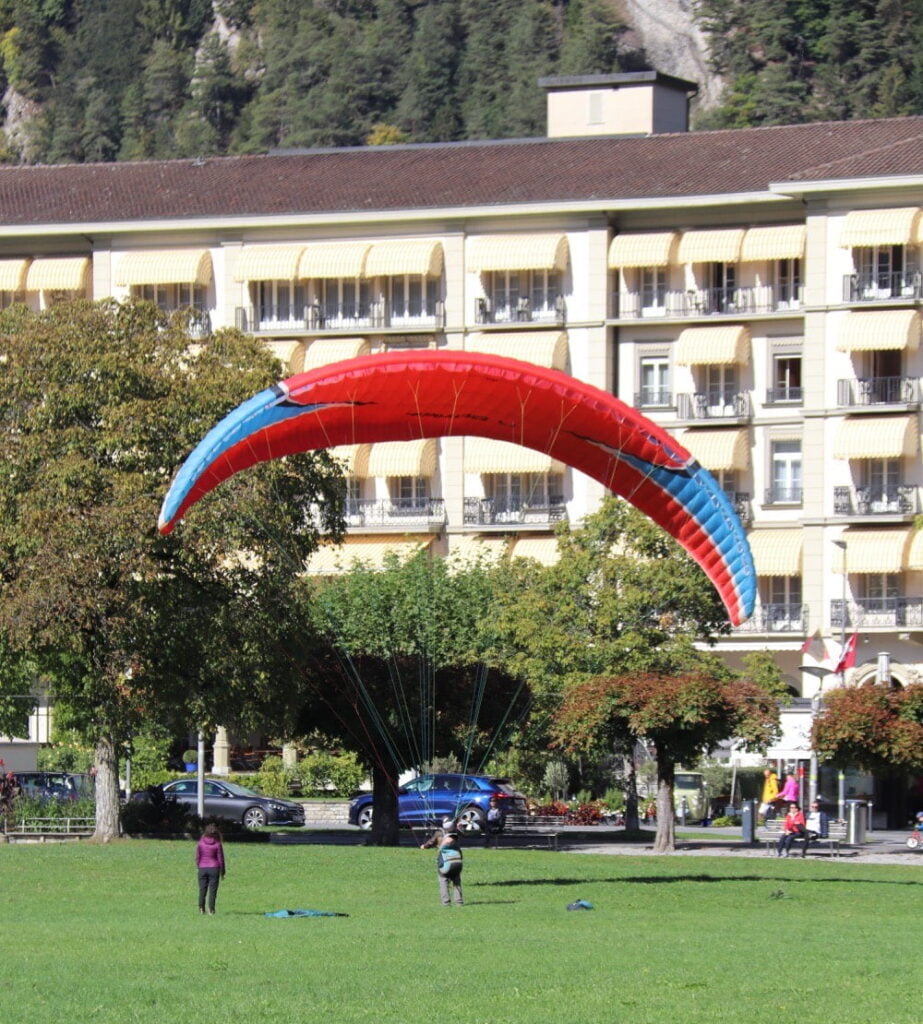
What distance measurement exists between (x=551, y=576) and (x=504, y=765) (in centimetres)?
1266

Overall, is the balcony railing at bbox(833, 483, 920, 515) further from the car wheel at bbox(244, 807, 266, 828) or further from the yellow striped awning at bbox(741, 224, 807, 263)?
the car wheel at bbox(244, 807, 266, 828)

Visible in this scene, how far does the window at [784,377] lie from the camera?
244 ft

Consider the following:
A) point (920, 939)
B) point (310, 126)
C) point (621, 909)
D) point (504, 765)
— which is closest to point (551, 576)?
point (504, 765)

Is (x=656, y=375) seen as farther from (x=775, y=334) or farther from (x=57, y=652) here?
A: (x=57, y=652)

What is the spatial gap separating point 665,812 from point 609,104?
45522 millimetres

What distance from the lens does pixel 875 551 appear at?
71.0 metres

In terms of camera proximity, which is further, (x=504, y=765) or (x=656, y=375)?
(x=656, y=375)

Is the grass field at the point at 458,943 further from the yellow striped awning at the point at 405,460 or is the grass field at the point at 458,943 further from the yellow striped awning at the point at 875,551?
the yellow striped awning at the point at 405,460

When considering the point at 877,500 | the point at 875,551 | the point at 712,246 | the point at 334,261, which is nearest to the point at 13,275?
the point at 334,261

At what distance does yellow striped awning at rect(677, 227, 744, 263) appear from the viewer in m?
73.0

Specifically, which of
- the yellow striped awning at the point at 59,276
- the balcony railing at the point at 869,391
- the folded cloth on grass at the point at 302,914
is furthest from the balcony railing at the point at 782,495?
the folded cloth on grass at the point at 302,914

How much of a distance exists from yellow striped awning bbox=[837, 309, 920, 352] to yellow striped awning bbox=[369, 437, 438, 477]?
47.0ft

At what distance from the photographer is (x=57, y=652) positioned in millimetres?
43000

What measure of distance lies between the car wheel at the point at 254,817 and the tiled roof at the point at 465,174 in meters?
27.8
